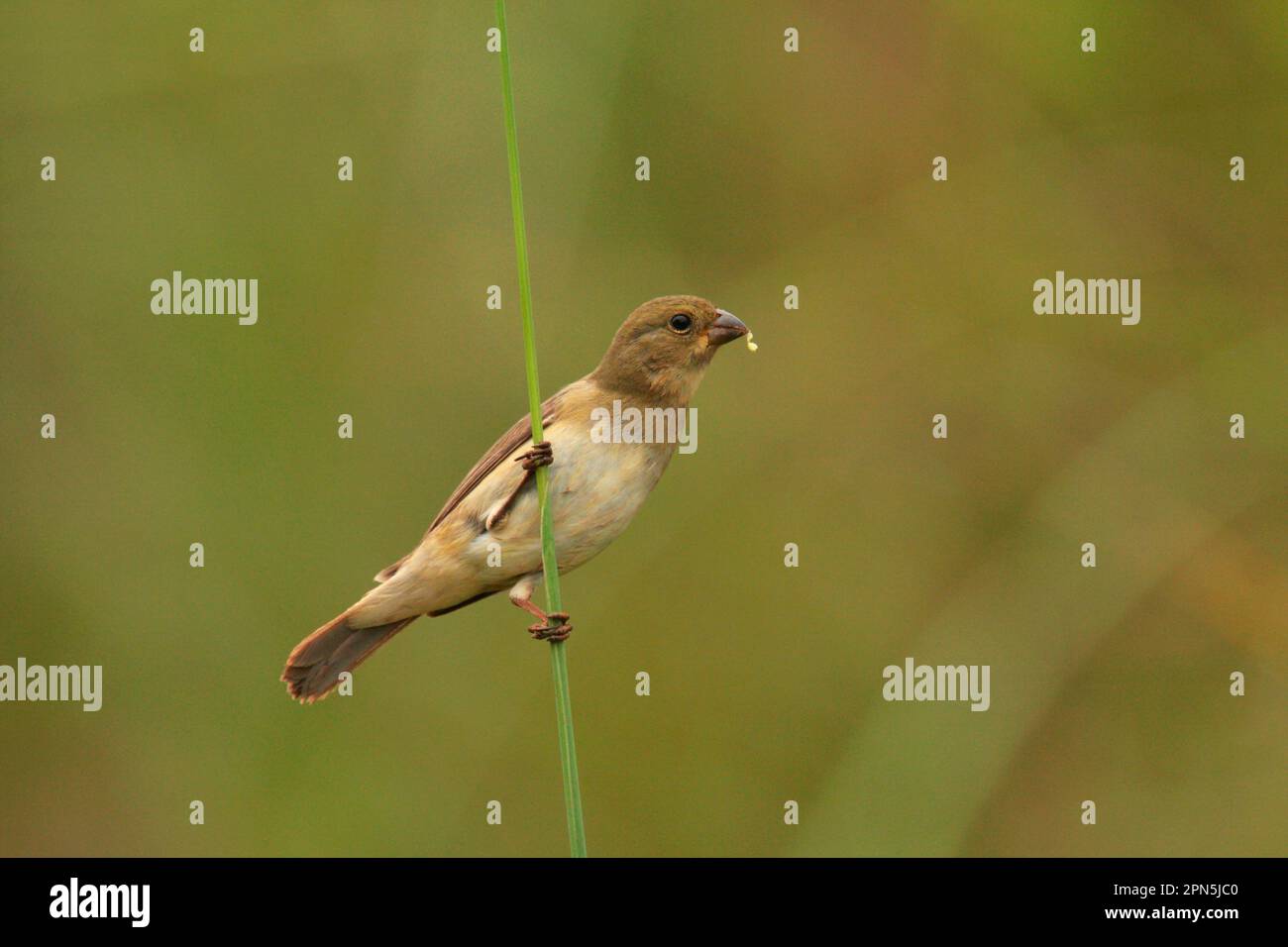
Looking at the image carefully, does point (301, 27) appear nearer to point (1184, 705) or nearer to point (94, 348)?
point (94, 348)

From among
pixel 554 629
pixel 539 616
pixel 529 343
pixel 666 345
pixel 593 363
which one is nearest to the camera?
pixel 529 343

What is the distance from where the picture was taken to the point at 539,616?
5.31m

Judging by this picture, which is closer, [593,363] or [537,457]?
[537,457]

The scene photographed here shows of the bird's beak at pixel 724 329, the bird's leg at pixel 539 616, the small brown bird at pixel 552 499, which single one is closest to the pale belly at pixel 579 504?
the small brown bird at pixel 552 499

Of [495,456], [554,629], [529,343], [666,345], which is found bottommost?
[554,629]

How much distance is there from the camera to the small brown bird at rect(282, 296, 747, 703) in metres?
5.36

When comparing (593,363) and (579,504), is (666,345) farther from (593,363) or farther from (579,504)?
(593,363)

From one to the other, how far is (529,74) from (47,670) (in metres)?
3.97

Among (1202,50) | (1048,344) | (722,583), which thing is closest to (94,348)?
(722,583)

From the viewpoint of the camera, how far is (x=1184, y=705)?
7.29 meters

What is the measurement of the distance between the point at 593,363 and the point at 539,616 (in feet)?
9.29

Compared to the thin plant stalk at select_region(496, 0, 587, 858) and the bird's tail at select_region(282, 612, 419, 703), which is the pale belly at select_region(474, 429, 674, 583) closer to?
the bird's tail at select_region(282, 612, 419, 703)

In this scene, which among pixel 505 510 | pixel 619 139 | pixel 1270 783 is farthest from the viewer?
pixel 619 139

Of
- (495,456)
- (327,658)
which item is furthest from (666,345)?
(327,658)
